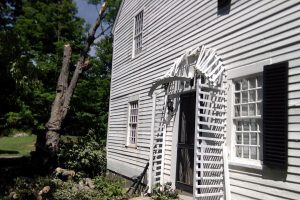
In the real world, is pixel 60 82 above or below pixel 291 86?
above

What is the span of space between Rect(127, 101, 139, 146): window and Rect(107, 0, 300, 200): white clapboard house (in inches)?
37.9

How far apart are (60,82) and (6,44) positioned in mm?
4841

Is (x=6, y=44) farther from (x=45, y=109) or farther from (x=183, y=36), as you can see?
(x=45, y=109)

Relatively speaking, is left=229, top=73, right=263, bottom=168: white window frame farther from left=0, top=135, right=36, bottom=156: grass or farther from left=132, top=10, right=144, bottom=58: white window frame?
left=0, top=135, right=36, bottom=156: grass

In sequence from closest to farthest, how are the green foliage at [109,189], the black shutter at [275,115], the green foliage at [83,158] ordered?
the black shutter at [275,115], the green foliage at [109,189], the green foliage at [83,158]

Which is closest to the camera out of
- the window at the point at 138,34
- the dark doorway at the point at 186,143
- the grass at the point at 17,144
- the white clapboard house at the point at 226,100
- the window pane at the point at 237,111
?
the white clapboard house at the point at 226,100

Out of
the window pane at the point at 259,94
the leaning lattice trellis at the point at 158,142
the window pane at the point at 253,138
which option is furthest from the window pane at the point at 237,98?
the leaning lattice trellis at the point at 158,142

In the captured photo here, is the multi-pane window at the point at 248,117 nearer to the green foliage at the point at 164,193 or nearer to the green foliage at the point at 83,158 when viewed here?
the green foliage at the point at 164,193

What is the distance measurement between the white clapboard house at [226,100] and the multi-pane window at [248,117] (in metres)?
0.02

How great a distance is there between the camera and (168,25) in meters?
11.7

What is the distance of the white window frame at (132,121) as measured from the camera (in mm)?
13965

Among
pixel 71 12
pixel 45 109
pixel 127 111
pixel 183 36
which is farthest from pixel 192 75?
pixel 71 12

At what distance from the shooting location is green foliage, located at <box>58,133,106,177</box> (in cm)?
1634

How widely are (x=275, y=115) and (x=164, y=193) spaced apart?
156 inches
